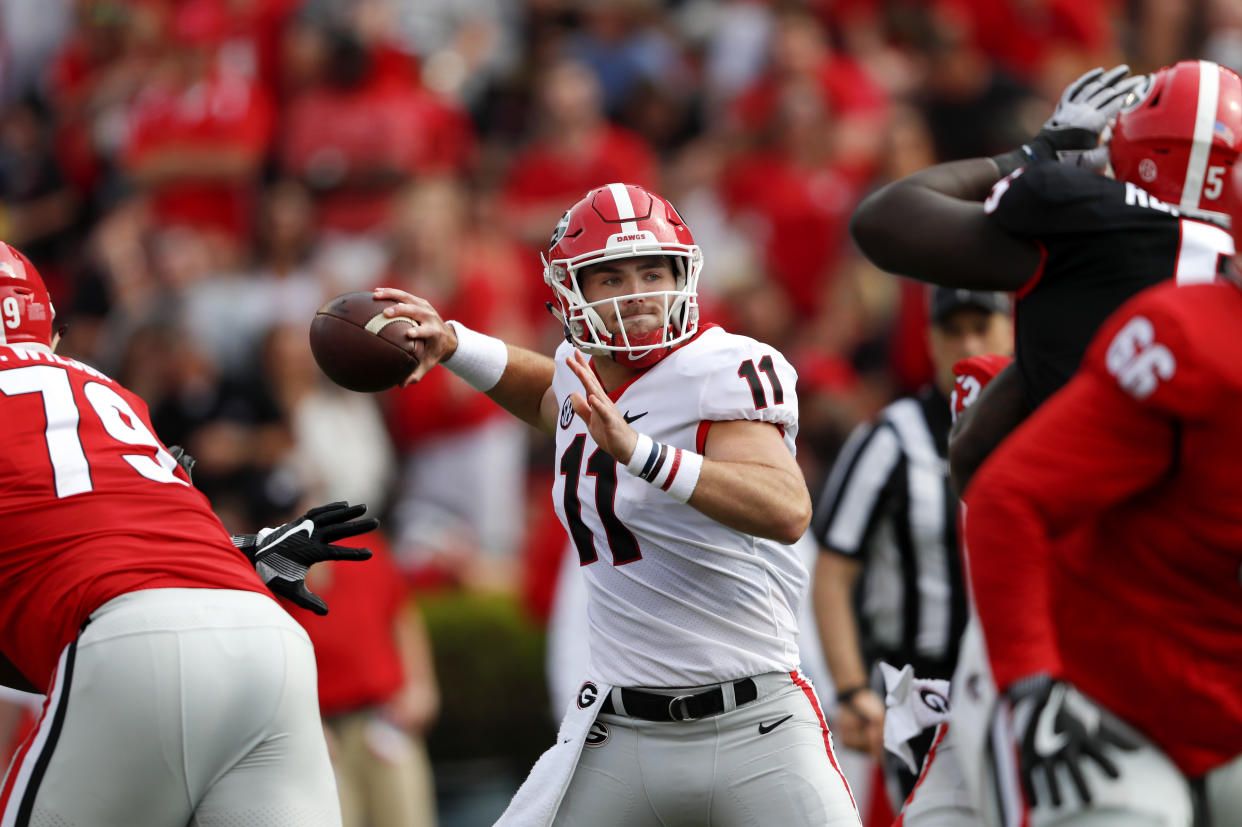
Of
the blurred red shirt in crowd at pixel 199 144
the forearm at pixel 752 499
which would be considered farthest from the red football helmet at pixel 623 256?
the blurred red shirt in crowd at pixel 199 144

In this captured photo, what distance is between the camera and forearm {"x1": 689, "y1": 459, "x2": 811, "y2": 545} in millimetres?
3775

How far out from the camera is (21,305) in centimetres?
426

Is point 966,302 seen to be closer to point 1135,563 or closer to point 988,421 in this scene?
point 988,421

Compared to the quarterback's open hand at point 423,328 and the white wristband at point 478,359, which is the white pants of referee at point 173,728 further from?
the white wristband at point 478,359

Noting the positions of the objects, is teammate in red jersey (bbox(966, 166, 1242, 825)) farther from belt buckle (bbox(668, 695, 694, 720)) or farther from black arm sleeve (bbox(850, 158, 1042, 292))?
belt buckle (bbox(668, 695, 694, 720))

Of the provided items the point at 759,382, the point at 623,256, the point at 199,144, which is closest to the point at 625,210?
the point at 623,256

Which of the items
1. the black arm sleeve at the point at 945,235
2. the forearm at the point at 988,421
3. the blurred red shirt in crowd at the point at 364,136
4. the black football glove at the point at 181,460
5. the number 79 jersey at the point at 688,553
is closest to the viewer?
the black arm sleeve at the point at 945,235

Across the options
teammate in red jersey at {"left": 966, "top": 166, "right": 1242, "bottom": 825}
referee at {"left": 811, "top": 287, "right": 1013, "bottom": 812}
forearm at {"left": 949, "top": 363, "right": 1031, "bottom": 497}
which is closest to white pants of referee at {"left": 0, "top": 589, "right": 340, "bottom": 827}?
forearm at {"left": 949, "top": 363, "right": 1031, "bottom": 497}

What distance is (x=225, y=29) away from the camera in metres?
11.0

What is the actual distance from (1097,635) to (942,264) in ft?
2.80

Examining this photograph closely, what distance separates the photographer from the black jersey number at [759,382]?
3.94 metres

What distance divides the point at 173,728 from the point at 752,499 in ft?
4.52

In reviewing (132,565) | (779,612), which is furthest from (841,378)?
(132,565)

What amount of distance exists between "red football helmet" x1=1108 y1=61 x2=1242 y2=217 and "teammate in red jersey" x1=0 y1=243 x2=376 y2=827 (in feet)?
7.21
